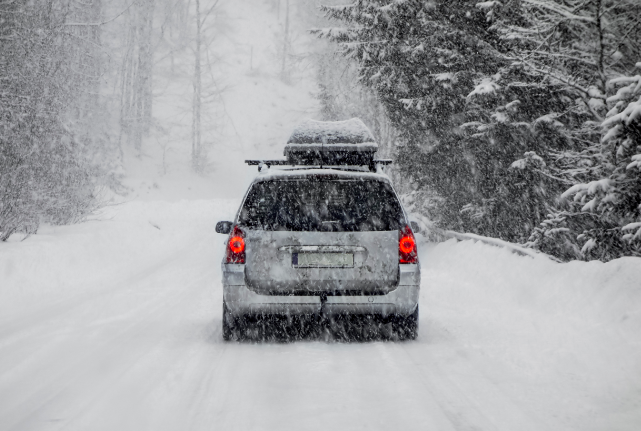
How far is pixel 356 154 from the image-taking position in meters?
13.1

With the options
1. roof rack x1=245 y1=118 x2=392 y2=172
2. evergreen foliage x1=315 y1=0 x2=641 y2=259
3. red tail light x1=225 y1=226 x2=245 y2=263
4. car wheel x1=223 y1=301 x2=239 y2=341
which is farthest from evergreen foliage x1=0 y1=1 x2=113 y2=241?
evergreen foliage x1=315 y1=0 x2=641 y2=259

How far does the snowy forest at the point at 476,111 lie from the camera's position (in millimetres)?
10164

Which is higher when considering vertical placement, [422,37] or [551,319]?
[422,37]

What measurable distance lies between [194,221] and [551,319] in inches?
844

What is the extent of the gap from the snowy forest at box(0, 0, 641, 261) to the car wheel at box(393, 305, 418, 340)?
3131 mm

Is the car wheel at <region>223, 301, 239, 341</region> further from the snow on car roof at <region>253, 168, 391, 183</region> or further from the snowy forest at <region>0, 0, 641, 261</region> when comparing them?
the snowy forest at <region>0, 0, 641, 261</region>

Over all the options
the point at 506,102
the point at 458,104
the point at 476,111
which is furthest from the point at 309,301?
the point at 458,104

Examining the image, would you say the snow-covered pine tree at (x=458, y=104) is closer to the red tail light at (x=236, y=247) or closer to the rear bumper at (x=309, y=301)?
the rear bumper at (x=309, y=301)

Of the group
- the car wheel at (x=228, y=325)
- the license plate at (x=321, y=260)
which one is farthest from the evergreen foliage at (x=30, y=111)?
the license plate at (x=321, y=260)

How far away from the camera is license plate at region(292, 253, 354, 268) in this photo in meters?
5.94

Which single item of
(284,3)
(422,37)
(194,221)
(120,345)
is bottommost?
(194,221)

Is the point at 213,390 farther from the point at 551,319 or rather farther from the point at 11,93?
the point at 11,93

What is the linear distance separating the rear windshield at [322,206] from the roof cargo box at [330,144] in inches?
238

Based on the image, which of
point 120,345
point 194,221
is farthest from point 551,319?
point 194,221
